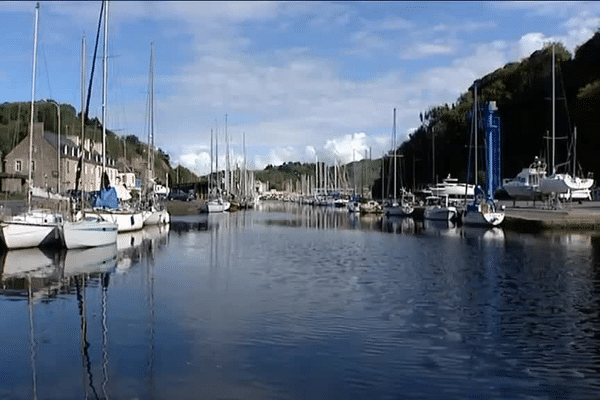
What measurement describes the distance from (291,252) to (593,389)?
21.9 meters

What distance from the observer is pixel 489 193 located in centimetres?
5766

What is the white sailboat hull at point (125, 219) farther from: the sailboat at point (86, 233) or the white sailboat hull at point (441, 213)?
the white sailboat hull at point (441, 213)

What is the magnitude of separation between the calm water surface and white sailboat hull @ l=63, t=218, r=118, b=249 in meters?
1.51

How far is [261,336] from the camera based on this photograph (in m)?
13.1

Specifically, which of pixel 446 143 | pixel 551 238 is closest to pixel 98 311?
pixel 551 238

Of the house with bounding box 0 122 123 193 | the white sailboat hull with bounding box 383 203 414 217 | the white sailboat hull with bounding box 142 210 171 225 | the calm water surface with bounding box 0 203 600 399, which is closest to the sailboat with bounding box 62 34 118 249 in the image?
the calm water surface with bounding box 0 203 600 399

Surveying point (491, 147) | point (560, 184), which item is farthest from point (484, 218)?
point (491, 147)

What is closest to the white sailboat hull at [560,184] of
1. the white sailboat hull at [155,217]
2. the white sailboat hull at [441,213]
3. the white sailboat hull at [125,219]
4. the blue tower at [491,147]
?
the blue tower at [491,147]

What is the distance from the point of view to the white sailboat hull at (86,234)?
28.7 m

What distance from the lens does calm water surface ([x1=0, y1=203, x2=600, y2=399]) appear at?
9.90m

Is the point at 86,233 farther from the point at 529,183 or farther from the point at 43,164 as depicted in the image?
the point at 529,183

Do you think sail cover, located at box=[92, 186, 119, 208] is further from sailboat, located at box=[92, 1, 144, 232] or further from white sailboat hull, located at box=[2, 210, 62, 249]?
white sailboat hull, located at box=[2, 210, 62, 249]

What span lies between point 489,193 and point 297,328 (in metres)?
46.9

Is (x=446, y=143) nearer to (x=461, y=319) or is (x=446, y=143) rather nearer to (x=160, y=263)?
(x=160, y=263)
